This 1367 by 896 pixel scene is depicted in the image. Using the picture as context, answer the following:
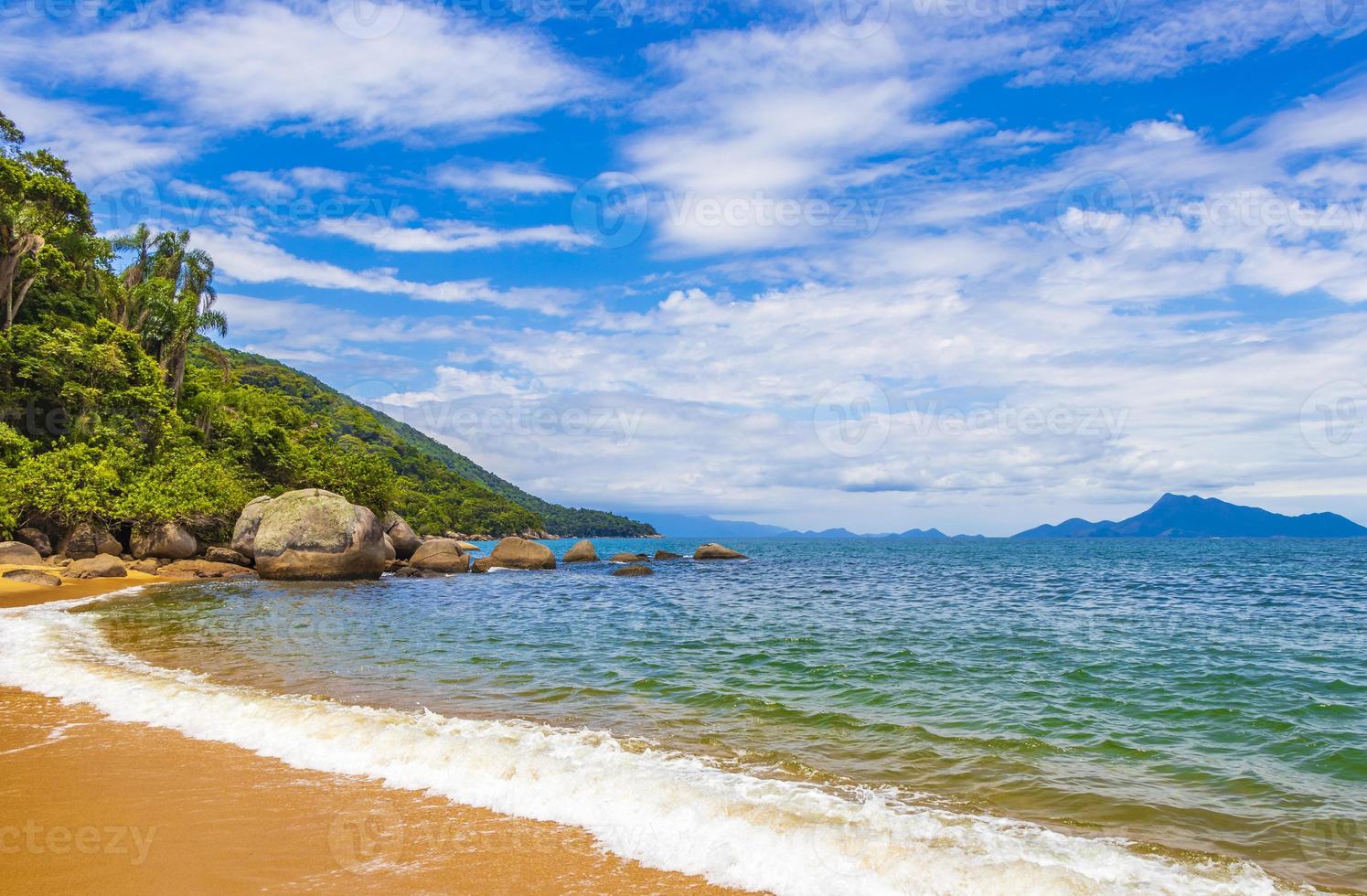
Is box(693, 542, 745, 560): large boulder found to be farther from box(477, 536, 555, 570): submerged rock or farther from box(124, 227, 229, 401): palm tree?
box(124, 227, 229, 401): palm tree

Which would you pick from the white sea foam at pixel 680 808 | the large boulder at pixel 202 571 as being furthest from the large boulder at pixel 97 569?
the white sea foam at pixel 680 808

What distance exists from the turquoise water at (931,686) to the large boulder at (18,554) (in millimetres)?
6134

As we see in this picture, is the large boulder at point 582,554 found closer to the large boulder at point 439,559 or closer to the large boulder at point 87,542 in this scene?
the large boulder at point 439,559

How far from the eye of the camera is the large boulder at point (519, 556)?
44531 mm

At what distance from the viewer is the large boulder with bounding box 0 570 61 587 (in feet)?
77.5

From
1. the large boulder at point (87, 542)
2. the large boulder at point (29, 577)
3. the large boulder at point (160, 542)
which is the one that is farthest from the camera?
the large boulder at point (160, 542)

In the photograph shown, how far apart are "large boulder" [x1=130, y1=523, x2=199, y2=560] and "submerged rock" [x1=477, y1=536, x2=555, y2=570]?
15.6 meters

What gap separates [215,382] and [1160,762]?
55.7m

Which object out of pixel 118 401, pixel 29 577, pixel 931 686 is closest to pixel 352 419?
pixel 118 401

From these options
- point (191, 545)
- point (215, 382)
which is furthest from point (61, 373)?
point (215, 382)

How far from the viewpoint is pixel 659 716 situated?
33.1 feet

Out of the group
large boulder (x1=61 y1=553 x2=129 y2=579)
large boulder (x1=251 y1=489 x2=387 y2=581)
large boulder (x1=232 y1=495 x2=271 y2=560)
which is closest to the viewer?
large boulder (x1=61 y1=553 x2=129 y2=579)

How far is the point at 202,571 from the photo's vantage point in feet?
102

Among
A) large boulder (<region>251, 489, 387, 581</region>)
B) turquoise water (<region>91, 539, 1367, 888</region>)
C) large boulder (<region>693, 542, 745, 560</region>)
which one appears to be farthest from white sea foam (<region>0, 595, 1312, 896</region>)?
large boulder (<region>693, 542, 745, 560</region>)
